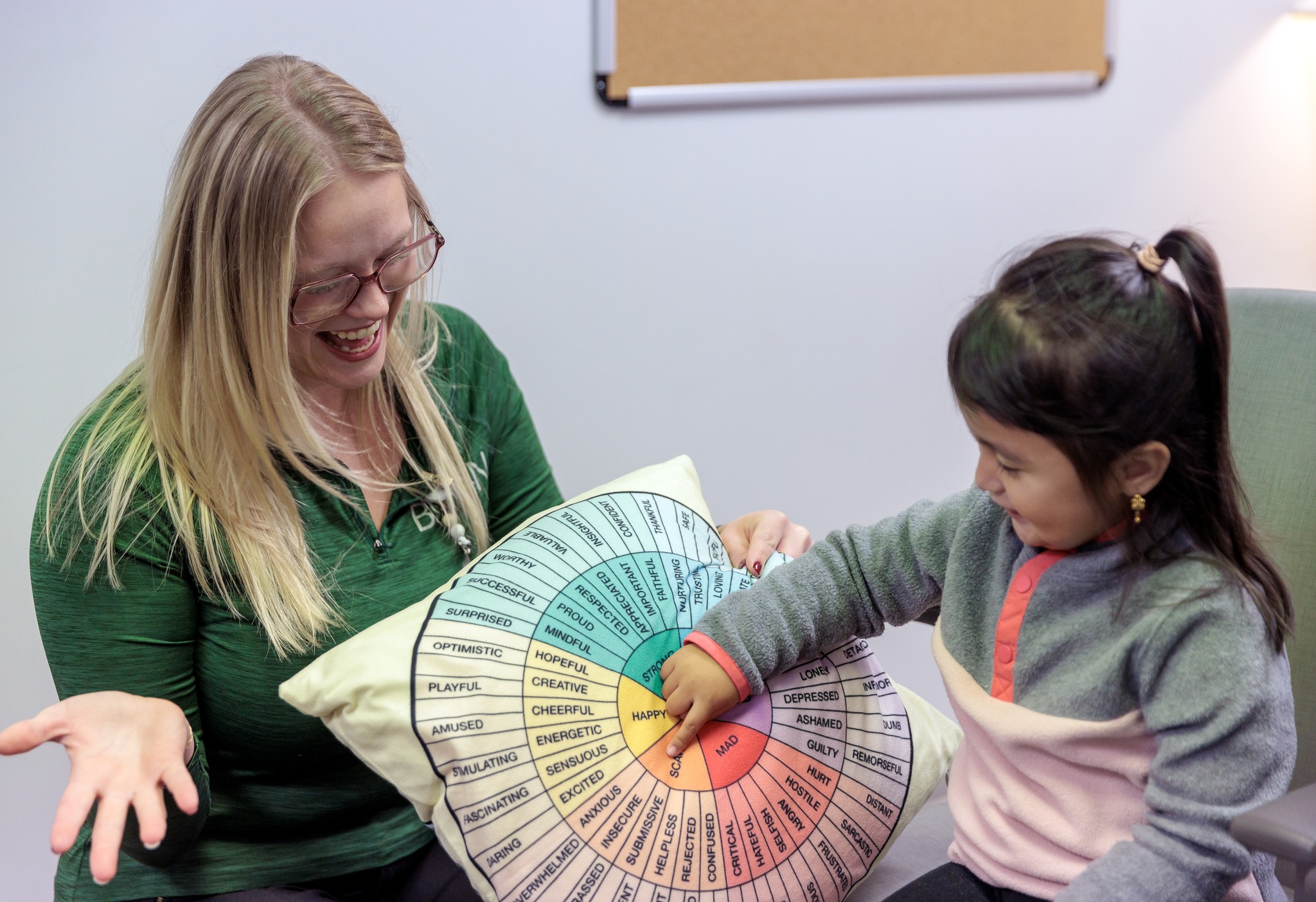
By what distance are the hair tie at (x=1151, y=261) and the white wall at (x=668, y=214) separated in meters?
0.85

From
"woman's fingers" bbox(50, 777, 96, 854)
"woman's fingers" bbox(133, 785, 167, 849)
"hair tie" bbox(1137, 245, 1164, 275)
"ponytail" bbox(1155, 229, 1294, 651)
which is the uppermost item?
"hair tie" bbox(1137, 245, 1164, 275)

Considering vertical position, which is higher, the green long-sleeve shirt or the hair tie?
the hair tie

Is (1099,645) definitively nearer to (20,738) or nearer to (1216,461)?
(1216,461)

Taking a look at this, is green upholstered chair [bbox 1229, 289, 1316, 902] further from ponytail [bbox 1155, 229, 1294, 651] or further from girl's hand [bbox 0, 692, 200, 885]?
girl's hand [bbox 0, 692, 200, 885]

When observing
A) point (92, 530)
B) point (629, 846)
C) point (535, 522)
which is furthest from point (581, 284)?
point (629, 846)

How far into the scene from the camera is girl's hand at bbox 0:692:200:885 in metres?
0.65

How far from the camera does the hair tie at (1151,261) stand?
0.71 metres

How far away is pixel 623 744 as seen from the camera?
78 cm

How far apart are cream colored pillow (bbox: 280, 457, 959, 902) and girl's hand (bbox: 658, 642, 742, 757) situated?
0.4 inches

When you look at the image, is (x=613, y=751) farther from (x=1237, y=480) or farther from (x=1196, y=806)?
(x=1237, y=480)

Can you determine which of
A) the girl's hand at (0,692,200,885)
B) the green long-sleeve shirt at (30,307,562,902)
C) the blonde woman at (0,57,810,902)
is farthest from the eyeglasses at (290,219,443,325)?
the girl's hand at (0,692,200,885)

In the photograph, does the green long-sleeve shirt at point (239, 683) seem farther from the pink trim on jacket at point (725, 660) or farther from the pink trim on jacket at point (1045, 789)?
the pink trim on jacket at point (1045, 789)

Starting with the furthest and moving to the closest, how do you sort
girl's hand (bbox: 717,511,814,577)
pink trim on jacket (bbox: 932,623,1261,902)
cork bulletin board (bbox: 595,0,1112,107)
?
1. cork bulletin board (bbox: 595,0,1112,107)
2. girl's hand (bbox: 717,511,814,577)
3. pink trim on jacket (bbox: 932,623,1261,902)

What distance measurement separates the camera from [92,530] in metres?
0.84
